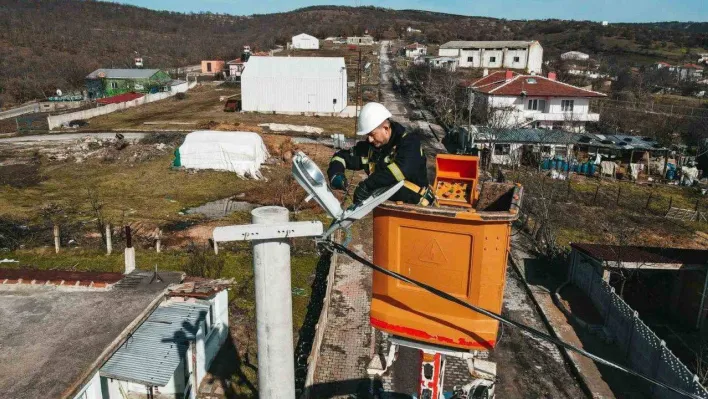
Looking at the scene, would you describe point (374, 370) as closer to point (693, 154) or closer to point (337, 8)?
point (693, 154)

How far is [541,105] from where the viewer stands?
37.8 m

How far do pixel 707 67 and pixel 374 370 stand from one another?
308 ft

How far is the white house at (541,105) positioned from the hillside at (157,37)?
50.1m

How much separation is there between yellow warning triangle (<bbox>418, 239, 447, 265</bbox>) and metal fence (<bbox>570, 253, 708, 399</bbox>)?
691cm

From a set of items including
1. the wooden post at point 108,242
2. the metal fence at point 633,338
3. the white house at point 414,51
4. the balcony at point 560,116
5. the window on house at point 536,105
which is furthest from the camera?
the white house at point 414,51

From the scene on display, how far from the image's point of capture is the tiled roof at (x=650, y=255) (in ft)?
43.9

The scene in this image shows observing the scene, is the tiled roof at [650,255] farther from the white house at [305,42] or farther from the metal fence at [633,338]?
the white house at [305,42]

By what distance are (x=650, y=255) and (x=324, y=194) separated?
13.6m

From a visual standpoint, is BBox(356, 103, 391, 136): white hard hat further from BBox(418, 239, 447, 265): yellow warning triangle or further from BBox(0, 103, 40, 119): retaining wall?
BBox(0, 103, 40, 119): retaining wall

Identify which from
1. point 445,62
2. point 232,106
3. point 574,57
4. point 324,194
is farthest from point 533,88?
point 574,57

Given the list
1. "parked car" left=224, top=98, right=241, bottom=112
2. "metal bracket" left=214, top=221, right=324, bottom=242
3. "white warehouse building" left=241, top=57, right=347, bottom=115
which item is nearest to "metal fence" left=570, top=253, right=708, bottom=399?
"metal bracket" left=214, top=221, right=324, bottom=242

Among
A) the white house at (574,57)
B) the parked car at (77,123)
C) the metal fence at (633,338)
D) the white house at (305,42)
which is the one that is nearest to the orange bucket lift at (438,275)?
the metal fence at (633,338)

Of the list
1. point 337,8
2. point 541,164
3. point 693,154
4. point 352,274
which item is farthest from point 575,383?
point 337,8

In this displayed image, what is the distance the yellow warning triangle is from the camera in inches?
165
